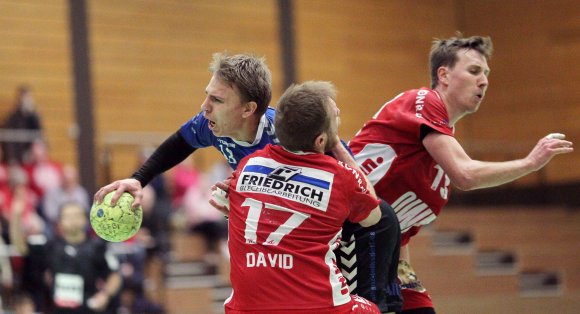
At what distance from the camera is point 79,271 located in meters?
7.89

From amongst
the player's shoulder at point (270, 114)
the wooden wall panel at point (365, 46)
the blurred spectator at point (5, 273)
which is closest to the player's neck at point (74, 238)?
the blurred spectator at point (5, 273)

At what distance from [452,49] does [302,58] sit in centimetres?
1039

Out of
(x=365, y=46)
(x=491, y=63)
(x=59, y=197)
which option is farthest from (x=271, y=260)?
(x=491, y=63)

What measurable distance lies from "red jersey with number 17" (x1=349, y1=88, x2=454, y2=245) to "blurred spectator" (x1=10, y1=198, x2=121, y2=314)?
4.06m

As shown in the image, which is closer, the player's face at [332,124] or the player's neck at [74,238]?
the player's face at [332,124]

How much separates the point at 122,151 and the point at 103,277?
4616 millimetres

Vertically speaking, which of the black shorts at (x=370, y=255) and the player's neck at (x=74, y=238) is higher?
the black shorts at (x=370, y=255)

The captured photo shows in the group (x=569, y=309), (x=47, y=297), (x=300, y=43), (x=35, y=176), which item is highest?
(x=300, y=43)

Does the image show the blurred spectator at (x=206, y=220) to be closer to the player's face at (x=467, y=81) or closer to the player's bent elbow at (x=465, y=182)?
the player's face at (x=467, y=81)

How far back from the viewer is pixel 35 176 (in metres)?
9.96

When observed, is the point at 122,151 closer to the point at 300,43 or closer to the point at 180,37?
the point at 180,37

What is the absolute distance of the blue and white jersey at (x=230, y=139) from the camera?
151 inches

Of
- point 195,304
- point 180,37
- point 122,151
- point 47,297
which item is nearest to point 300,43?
point 180,37

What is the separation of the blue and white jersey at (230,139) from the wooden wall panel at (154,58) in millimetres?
8390
